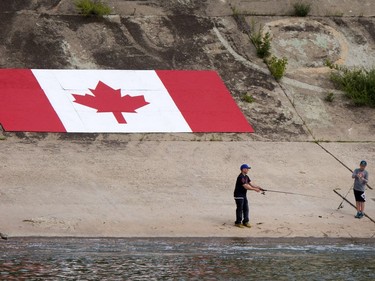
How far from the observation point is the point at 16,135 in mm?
26062

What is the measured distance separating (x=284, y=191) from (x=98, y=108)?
5903 mm

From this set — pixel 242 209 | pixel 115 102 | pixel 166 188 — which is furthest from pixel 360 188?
pixel 115 102

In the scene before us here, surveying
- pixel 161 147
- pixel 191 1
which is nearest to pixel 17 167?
pixel 161 147

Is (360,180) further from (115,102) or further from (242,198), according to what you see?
(115,102)

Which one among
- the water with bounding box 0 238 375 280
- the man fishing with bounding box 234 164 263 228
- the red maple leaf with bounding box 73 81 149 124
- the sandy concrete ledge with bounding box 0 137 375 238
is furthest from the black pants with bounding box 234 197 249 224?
the red maple leaf with bounding box 73 81 149 124

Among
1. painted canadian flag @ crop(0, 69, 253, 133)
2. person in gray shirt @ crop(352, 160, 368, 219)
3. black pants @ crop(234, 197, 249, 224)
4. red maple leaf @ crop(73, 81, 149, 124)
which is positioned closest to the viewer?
black pants @ crop(234, 197, 249, 224)

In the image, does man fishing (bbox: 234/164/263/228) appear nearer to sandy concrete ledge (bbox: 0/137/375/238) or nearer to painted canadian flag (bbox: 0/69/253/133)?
sandy concrete ledge (bbox: 0/137/375/238)

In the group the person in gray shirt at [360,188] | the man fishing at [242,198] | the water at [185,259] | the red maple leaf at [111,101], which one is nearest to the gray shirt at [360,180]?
the person in gray shirt at [360,188]

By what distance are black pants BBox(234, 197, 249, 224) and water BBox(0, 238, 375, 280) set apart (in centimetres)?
59

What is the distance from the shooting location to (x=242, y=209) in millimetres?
21703

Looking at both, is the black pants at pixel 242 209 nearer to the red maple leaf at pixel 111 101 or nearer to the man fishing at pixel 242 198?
the man fishing at pixel 242 198

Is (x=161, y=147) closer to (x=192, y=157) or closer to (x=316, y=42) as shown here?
(x=192, y=157)

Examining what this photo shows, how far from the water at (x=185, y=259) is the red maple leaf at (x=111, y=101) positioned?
23.9ft

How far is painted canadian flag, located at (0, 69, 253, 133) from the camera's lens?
26.9m
